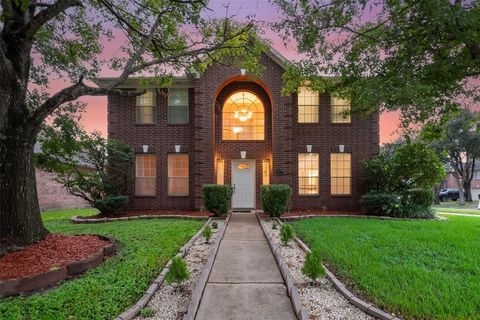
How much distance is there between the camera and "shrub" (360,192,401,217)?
1198cm

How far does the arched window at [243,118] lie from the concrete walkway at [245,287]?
785 cm

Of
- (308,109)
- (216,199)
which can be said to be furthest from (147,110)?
(308,109)

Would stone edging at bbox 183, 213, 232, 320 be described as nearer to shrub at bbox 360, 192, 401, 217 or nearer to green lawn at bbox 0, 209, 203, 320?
green lawn at bbox 0, 209, 203, 320

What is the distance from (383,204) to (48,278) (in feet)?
38.0

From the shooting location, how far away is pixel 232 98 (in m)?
14.6

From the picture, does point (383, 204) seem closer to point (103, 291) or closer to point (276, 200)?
point (276, 200)

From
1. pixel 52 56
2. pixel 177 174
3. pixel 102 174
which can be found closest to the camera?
pixel 52 56

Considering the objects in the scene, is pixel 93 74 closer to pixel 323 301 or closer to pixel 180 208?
pixel 180 208

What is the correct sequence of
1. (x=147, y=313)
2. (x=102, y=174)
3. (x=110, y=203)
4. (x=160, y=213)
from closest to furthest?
1. (x=147, y=313)
2. (x=110, y=203)
3. (x=102, y=174)
4. (x=160, y=213)

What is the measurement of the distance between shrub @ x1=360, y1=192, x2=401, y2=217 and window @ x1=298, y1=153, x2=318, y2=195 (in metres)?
2.54

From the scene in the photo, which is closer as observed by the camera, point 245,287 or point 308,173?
point 245,287

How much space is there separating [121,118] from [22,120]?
8.78m

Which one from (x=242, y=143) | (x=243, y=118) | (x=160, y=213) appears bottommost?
(x=160, y=213)

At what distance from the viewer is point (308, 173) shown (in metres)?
14.2
